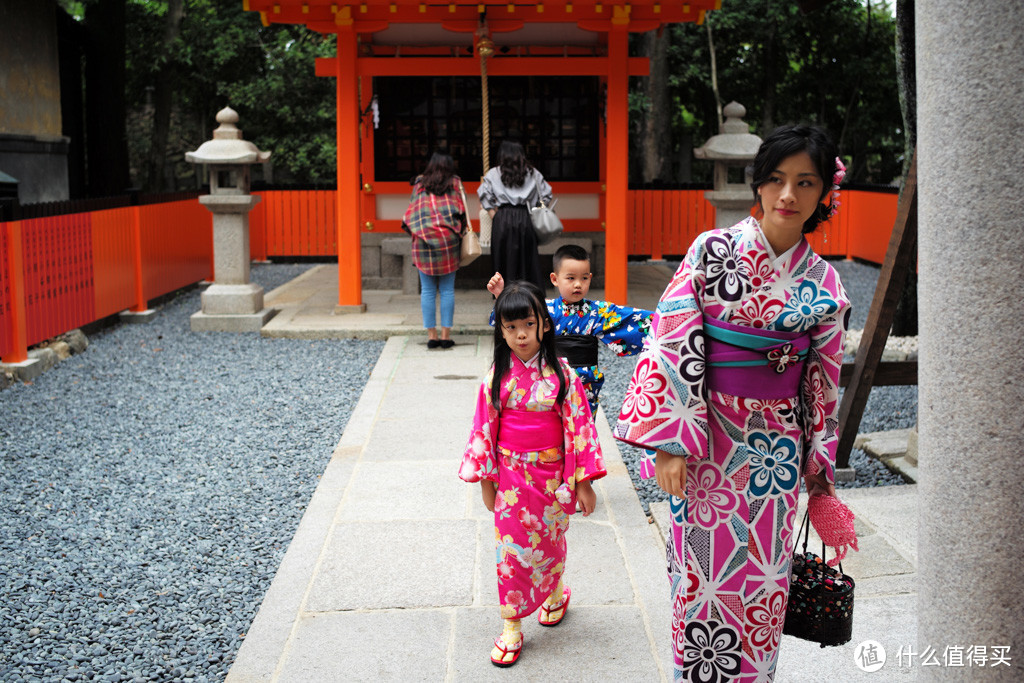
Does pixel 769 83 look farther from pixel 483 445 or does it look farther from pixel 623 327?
pixel 483 445

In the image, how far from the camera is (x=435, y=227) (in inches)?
311

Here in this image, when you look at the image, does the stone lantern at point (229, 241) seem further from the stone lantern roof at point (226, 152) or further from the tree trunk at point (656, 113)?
the tree trunk at point (656, 113)

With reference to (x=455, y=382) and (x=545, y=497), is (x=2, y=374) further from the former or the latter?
(x=545, y=497)

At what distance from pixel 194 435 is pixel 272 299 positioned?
5.25 metres

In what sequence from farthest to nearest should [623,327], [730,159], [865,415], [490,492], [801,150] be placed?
1. [730,159]
2. [865,415]
3. [623,327]
4. [490,492]
5. [801,150]

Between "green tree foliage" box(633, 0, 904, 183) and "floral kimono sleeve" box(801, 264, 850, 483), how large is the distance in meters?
15.0

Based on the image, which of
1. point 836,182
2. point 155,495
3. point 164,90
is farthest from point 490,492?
point 164,90

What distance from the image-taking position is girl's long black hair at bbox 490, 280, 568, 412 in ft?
9.99

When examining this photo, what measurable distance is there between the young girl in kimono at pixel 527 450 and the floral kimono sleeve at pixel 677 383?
727 millimetres

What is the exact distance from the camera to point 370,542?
4105mm

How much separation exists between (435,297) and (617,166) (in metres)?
2.46

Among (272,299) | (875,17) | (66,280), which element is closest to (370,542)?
(66,280)

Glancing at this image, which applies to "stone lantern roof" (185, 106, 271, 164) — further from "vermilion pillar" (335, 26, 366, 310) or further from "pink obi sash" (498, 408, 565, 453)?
"pink obi sash" (498, 408, 565, 453)

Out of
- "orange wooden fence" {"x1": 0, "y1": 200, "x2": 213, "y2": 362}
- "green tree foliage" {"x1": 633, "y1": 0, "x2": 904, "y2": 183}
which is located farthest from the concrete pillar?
"green tree foliage" {"x1": 633, "y1": 0, "x2": 904, "y2": 183}
